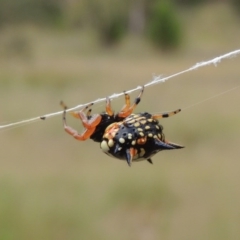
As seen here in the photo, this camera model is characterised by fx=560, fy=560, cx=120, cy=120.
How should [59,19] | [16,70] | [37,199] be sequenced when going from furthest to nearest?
[59,19] → [16,70] → [37,199]

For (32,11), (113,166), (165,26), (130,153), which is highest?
(130,153)

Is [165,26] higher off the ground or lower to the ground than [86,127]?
lower

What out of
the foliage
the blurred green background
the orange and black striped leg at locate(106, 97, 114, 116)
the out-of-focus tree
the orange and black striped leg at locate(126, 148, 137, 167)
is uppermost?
the orange and black striped leg at locate(106, 97, 114, 116)

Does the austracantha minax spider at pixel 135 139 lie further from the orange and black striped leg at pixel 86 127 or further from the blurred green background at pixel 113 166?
the blurred green background at pixel 113 166

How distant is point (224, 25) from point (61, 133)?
11.8 meters

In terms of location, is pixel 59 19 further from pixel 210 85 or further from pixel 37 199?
pixel 37 199

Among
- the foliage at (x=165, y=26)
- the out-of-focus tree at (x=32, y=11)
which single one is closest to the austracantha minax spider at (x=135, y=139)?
the foliage at (x=165, y=26)

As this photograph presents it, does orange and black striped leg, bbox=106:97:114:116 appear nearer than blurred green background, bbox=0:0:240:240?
Yes

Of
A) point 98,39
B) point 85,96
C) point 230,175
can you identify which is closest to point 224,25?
point 98,39

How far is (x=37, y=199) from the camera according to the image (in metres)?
3.86

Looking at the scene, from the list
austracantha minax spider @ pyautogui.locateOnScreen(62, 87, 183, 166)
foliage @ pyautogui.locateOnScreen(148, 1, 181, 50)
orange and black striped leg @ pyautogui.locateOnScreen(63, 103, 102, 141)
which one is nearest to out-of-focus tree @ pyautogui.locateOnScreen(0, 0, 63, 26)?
foliage @ pyautogui.locateOnScreen(148, 1, 181, 50)

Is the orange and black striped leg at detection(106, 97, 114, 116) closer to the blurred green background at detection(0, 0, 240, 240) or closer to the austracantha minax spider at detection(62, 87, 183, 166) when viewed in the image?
the austracantha minax spider at detection(62, 87, 183, 166)

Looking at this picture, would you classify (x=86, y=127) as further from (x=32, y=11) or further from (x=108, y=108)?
(x=32, y=11)

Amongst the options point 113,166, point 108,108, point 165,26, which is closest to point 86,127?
point 108,108
